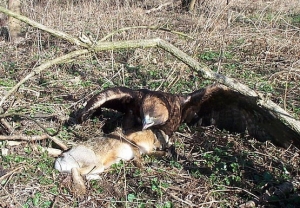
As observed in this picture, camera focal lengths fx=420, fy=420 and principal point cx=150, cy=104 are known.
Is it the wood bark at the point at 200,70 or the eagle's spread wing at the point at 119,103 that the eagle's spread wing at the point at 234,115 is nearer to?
the wood bark at the point at 200,70

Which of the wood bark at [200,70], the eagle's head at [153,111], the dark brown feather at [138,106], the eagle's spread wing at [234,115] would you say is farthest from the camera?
the dark brown feather at [138,106]

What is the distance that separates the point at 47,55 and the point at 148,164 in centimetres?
331

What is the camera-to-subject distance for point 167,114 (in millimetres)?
4246

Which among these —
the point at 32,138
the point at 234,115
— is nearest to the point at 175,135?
the point at 234,115

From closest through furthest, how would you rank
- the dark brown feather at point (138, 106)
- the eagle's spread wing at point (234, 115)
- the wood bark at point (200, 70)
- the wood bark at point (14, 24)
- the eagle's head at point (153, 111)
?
the wood bark at point (200, 70), the eagle's spread wing at point (234, 115), the eagle's head at point (153, 111), the dark brown feather at point (138, 106), the wood bark at point (14, 24)

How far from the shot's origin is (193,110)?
468 centimetres

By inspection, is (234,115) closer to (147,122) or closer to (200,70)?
(200,70)

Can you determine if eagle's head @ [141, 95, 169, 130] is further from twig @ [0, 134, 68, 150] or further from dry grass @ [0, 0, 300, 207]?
twig @ [0, 134, 68, 150]

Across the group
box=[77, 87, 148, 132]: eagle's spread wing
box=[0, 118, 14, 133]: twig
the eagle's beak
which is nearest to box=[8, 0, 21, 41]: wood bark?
box=[0, 118, 14, 133]: twig

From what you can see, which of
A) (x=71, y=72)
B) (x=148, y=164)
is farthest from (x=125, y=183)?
(x=71, y=72)

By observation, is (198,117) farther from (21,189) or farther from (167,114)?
(21,189)

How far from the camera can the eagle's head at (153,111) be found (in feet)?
13.2

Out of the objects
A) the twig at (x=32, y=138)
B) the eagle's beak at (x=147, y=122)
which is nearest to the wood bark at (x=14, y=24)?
the twig at (x=32, y=138)

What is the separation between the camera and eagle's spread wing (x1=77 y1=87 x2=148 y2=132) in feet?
13.7
